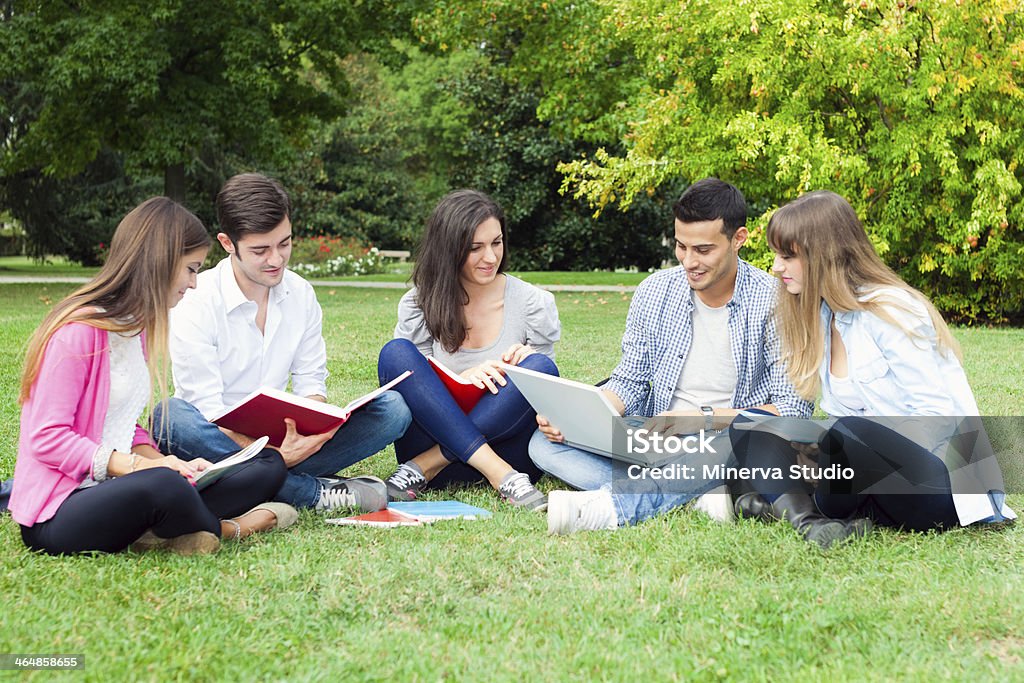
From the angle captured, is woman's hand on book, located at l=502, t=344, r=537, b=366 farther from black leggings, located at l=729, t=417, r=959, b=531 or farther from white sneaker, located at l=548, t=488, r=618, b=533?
black leggings, located at l=729, t=417, r=959, b=531

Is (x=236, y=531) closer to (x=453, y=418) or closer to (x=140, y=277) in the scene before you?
(x=140, y=277)

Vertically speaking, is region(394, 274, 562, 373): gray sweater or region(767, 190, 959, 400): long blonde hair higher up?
region(767, 190, 959, 400): long blonde hair

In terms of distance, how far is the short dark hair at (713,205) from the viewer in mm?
3879

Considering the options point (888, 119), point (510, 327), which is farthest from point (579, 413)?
point (888, 119)

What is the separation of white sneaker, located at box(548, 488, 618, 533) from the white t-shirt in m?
0.63

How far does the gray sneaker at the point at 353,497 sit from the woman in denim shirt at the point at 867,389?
4.54 feet

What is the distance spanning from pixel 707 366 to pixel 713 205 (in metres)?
0.67

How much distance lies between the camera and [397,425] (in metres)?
4.17

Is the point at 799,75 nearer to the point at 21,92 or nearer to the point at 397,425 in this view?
the point at 397,425

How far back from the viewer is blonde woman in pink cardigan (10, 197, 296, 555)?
3.12m

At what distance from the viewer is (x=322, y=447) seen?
4.19m

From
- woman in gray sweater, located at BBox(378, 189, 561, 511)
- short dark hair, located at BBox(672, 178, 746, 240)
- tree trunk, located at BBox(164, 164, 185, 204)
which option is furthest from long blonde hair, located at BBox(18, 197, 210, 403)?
tree trunk, located at BBox(164, 164, 185, 204)

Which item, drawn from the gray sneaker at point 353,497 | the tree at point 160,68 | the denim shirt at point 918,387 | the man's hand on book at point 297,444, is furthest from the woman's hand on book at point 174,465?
the tree at point 160,68

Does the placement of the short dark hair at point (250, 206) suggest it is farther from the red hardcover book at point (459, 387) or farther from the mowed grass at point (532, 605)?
the mowed grass at point (532, 605)
